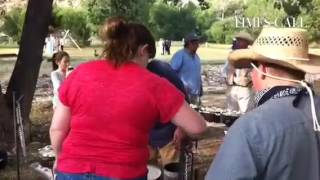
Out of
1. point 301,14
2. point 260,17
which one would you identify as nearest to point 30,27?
point 301,14

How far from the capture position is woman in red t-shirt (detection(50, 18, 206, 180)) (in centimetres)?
260

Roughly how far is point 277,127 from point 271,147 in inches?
2.5

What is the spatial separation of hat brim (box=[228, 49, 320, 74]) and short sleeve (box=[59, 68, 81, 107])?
832 millimetres

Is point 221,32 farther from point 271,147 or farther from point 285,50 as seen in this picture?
Result: point 271,147

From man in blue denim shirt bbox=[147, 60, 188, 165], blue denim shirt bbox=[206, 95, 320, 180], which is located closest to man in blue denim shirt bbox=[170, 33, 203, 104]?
man in blue denim shirt bbox=[147, 60, 188, 165]

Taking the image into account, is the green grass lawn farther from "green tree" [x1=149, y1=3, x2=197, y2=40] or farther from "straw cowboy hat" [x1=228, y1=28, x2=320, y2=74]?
"straw cowboy hat" [x1=228, y1=28, x2=320, y2=74]

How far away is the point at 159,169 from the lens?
348cm

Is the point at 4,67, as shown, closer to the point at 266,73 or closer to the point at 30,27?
the point at 30,27

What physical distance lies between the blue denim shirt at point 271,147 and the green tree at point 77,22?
31965 millimetres

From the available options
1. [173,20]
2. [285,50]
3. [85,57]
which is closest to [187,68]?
[285,50]

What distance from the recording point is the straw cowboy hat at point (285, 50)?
1824mm

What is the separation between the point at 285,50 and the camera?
187 cm

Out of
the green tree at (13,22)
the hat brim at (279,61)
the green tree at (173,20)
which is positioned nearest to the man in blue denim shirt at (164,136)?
the hat brim at (279,61)

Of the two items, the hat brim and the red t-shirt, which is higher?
the hat brim
